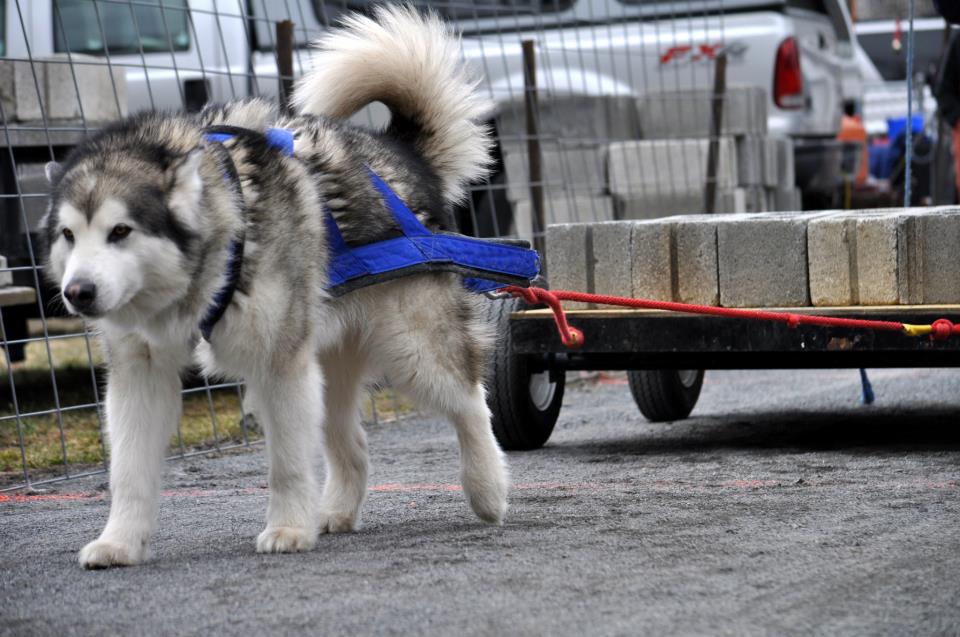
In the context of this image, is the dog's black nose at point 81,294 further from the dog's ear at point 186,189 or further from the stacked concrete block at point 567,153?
the stacked concrete block at point 567,153

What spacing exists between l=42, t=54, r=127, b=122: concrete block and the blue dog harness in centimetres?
324

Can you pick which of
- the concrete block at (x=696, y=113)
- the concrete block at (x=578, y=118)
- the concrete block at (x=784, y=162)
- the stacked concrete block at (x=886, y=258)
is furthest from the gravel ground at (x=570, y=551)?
the concrete block at (x=784, y=162)

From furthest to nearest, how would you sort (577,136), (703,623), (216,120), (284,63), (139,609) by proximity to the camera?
(577,136) < (284,63) < (216,120) < (139,609) < (703,623)

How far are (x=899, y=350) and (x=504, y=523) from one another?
1.87 meters

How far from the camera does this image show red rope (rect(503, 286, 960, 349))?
5.16 meters

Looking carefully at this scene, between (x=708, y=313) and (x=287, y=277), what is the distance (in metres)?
2.04

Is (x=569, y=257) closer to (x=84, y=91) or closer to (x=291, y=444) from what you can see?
(x=291, y=444)

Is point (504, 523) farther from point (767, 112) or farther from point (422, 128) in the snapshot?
point (767, 112)

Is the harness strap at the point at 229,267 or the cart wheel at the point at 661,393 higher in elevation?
the harness strap at the point at 229,267

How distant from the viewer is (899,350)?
17.6ft

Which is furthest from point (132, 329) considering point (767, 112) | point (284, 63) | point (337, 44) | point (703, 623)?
point (767, 112)

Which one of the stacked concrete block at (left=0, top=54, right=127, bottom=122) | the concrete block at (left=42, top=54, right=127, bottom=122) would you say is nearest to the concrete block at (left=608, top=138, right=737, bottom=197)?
the concrete block at (left=42, top=54, right=127, bottom=122)

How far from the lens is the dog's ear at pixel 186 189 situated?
3.66 m

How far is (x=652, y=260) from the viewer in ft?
19.0
